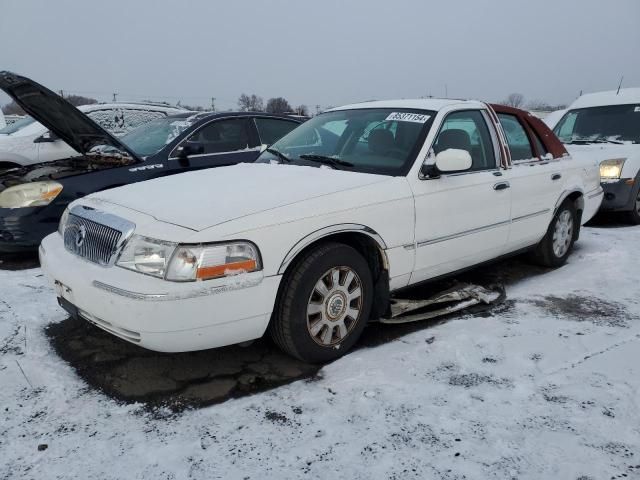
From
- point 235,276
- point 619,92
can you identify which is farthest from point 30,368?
point 619,92

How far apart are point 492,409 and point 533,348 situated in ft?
2.72

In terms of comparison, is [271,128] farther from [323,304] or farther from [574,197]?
[323,304]

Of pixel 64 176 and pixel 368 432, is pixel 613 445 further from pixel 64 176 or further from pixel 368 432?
pixel 64 176

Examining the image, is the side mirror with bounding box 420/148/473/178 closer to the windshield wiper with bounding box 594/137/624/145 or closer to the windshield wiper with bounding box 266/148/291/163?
the windshield wiper with bounding box 266/148/291/163

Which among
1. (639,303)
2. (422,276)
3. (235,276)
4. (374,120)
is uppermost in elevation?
(374,120)

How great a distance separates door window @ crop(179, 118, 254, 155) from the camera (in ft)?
19.1

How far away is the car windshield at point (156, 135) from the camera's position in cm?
573

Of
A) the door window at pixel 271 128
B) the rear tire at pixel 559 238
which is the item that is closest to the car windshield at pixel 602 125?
the rear tire at pixel 559 238

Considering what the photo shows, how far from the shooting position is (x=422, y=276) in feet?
11.6

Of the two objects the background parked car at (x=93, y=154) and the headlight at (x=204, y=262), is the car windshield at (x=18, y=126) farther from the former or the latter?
the headlight at (x=204, y=262)

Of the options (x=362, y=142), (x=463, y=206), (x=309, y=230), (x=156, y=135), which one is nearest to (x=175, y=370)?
(x=309, y=230)

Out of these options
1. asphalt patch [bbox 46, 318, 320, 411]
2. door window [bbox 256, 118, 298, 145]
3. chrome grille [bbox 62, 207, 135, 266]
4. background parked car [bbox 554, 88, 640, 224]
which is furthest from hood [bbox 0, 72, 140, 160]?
background parked car [bbox 554, 88, 640, 224]

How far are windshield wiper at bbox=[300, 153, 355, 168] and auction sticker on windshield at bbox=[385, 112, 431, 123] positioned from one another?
56 centimetres

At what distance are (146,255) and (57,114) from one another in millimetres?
3310
